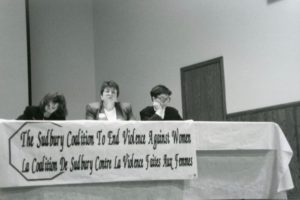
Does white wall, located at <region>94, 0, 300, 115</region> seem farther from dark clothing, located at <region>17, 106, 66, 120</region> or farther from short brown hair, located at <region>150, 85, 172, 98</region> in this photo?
dark clothing, located at <region>17, 106, 66, 120</region>

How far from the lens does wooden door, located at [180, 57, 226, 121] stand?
276 inches

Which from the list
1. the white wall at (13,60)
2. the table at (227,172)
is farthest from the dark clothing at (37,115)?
the white wall at (13,60)

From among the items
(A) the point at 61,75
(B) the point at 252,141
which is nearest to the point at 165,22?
(A) the point at 61,75

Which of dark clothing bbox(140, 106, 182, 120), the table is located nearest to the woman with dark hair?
dark clothing bbox(140, 106, 182, 120)

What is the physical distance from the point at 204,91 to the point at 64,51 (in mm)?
2831

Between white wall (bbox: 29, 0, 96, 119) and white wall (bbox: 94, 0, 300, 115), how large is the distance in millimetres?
188

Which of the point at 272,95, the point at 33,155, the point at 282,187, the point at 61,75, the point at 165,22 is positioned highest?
the point at 165,22

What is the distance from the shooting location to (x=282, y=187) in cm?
433

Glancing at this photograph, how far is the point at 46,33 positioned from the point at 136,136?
529 centimetres

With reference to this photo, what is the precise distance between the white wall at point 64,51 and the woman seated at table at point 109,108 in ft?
11.9

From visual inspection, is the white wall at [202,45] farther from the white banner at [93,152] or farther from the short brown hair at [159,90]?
the white banner at [93,152]

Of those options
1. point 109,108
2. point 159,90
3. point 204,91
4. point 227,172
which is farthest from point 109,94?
point 204,91

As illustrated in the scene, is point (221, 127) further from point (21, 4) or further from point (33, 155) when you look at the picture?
point (21, 4)

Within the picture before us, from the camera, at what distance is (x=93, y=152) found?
3.78 meters
